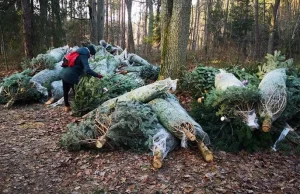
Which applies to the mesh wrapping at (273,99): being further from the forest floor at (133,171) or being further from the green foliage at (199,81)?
the green foliage at (199,81)

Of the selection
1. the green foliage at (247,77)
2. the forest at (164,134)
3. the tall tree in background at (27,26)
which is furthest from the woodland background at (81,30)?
the forest at (164,134)

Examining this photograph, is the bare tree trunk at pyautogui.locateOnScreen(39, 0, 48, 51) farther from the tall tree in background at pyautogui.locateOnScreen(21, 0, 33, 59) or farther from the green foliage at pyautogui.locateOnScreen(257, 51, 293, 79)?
the green foliage at pyautogui.locateOnScreen(257, 51, 293, 79)

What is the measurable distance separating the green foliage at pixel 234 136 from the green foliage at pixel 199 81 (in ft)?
6.45

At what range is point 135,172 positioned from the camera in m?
4.94

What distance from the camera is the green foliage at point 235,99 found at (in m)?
5.80

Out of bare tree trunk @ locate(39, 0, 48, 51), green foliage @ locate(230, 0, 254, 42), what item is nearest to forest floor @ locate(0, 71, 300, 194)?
bare tree trunk @ locate(39, 0, 48, 51)

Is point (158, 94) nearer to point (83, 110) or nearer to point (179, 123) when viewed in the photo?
point (179, 123)

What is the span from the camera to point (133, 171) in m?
4.96

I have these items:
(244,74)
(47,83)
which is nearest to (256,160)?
(244,74)

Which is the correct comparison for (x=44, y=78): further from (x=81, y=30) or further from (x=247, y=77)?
(x=81, y=30)

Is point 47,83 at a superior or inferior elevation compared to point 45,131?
superior

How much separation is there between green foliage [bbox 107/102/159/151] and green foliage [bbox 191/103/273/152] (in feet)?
4.02

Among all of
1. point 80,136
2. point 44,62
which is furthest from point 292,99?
point 44,62

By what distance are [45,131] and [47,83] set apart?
11.4 feet
